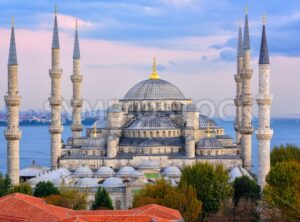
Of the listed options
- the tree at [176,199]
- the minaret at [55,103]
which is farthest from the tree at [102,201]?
the minaret at [55,103]

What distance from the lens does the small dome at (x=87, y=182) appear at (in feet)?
94.4

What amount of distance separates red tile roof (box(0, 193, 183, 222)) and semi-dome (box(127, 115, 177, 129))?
1487cm

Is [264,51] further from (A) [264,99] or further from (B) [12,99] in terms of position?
(B) [12,99]

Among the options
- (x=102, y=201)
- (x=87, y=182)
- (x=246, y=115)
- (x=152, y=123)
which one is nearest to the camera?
(x=102, y=201)

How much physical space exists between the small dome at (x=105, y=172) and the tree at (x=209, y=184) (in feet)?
18.8

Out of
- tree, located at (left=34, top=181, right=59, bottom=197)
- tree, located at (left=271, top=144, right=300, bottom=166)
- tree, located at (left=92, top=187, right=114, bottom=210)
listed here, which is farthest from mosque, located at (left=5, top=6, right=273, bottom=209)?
tree, located at (left=92, top=187, right=114, bottom=210)

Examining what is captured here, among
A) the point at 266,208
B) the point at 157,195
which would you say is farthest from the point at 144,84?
the point at 266,208

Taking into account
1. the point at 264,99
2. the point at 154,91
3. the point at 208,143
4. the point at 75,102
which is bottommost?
the point at 208,143

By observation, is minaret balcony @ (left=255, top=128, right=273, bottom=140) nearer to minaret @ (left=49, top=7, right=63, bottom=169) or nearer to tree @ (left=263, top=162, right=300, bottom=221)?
tree @ (left=263, top=162, right=300, bottom=221)

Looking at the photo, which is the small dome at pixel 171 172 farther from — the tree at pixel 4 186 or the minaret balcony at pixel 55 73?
the tree at pixel 4 186

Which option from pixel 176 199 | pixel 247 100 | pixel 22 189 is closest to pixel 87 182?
pixel 22 189

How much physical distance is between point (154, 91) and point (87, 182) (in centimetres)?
956

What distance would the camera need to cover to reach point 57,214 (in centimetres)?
1761

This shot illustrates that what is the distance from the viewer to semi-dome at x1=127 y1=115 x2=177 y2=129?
112ft
